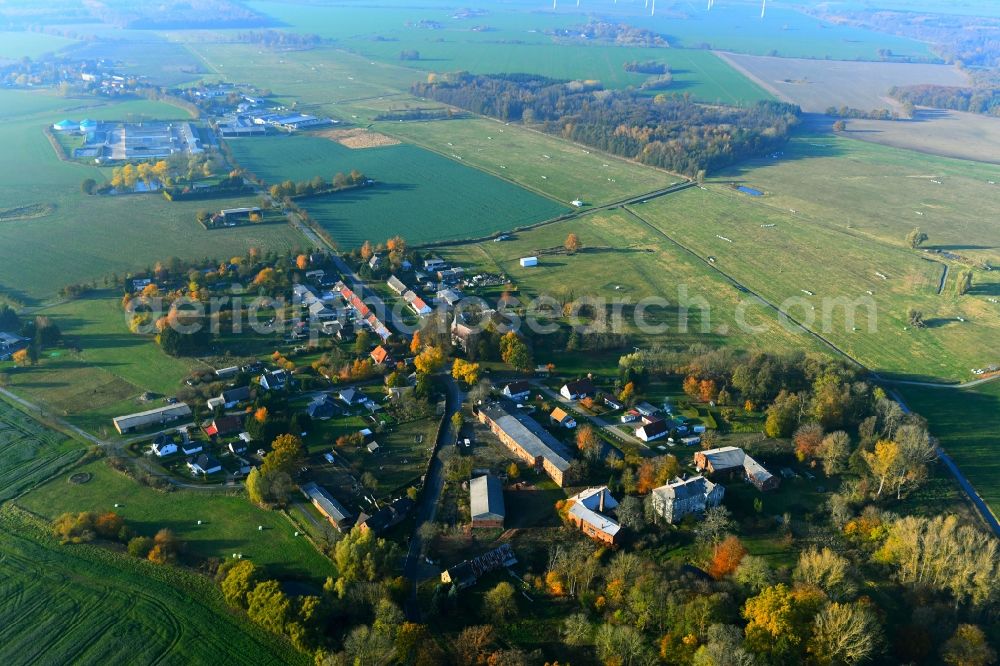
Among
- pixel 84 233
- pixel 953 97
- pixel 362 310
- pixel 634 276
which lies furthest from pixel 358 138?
pixel 953 97

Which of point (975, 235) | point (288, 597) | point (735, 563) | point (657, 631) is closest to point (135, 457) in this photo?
point (288, 597)

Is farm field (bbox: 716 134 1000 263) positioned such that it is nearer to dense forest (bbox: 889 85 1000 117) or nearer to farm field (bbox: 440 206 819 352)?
farm field (bbox: 440 206 819 352)

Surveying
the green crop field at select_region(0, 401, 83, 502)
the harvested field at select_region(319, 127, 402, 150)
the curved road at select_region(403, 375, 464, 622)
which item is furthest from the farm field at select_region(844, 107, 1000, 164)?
the green crop field at select_region(0, 401, 83, 502)

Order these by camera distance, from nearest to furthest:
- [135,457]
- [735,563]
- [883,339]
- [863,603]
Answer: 1. [863,603]
2. [735,563]
3. [135,457]
4. [883,339]

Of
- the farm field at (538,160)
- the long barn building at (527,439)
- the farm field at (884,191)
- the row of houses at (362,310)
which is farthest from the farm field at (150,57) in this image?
the long barn building at (527,439)

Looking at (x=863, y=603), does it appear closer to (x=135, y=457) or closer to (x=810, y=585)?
(x=810, y=585)

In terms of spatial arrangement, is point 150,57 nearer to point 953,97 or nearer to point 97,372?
point 97,372

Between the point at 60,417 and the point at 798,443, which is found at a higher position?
the point at 798,443
